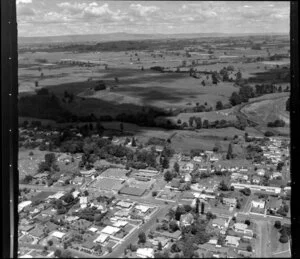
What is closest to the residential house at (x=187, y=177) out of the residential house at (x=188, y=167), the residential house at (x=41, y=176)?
the residential house at (x=188, y=167)

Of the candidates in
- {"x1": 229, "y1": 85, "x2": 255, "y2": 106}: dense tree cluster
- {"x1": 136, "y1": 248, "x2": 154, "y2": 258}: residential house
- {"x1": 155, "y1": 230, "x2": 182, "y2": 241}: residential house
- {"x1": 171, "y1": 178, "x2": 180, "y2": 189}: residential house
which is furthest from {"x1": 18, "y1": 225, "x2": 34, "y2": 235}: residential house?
{"x1": 229, "y1": 85, "x2": 255, "y2": 106}: dense tree cluster

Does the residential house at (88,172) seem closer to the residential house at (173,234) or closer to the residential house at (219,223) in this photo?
the residential house at (173,234)

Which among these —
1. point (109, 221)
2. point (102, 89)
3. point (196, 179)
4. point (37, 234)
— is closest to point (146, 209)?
point (109, 221)

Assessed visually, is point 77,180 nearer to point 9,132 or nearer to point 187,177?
point 9,132

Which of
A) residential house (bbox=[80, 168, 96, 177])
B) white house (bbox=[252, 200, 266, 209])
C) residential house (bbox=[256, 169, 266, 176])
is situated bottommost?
white house (bbox=[252, 200, 266, 209])

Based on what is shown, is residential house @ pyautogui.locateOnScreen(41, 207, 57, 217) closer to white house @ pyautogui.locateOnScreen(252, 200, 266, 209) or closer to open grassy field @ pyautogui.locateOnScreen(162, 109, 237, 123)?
open grassy field @ pyautogui.locateOnScreen(162, 109, 237, 123)

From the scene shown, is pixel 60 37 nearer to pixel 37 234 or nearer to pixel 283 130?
pixel 37 234

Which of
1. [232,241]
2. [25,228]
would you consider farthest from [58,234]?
[232,241]
